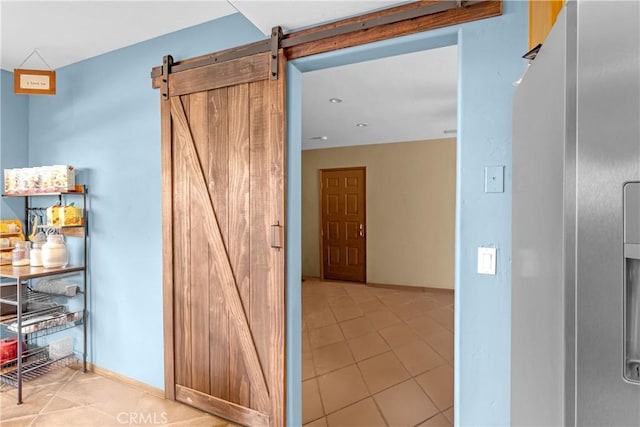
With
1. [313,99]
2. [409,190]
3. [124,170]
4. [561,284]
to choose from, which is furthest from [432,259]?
[561,284]

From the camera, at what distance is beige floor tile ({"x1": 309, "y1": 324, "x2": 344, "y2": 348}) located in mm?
3633

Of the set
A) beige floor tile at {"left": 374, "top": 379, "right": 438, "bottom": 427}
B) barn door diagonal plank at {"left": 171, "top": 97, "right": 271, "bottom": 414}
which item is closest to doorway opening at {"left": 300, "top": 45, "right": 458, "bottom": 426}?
beige floor tile at {"left": 374, "top": 379, "right": 438, "bottom": 427}

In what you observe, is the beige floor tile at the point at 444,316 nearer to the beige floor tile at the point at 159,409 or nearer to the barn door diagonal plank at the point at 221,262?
the barn door diagonal plank at the point at 221,262

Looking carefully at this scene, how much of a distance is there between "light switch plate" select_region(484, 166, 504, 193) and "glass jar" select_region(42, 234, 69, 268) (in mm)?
3172

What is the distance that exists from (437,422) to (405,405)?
0.26 meters

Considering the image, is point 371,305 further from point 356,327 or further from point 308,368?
point 308,368

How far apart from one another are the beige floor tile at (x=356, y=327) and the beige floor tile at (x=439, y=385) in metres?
1.08

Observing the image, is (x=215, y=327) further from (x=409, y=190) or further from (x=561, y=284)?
(x=409, y=190)

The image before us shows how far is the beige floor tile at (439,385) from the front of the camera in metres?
2.48

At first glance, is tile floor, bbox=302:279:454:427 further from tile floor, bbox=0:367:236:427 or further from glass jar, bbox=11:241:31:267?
glass jar, bbox=11:241:31:267

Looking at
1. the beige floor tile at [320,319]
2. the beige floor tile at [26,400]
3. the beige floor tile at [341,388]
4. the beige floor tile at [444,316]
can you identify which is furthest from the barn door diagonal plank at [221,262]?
the beige floor tile at [444,316]

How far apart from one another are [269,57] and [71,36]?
1.61 meters

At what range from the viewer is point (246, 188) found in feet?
6.70

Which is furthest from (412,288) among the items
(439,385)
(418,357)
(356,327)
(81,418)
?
(81,418)
